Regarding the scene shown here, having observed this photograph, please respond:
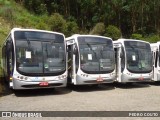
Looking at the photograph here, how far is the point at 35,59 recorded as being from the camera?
1355 centimetres

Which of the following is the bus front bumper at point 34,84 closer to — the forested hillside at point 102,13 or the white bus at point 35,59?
the white bus at point 35,59

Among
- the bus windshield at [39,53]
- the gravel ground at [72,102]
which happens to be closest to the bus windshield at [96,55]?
the bus windshield at [39,53]

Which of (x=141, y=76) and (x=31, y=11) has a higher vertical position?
(x=31, y=11)

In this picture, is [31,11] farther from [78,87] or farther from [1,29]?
[78,87]

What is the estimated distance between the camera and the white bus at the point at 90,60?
49.4 feet

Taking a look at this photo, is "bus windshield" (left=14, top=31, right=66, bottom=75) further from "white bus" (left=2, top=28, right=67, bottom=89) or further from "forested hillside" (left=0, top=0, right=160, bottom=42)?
"forested hillside" (left=0, top=0, right=160, bottom=42)

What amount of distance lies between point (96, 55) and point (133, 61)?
2.36 metres

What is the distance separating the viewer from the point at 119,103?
38.3ft

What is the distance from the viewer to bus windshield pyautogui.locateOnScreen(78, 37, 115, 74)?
49.9 feet

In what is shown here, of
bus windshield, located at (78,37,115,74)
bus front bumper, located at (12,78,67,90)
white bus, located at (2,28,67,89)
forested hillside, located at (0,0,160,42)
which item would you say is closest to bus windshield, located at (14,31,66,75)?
white bus, located at (2,28,67,89)

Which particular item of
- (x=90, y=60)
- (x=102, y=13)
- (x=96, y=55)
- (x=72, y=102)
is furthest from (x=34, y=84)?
(x=102, y=13)

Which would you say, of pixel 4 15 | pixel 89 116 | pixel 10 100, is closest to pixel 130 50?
pixel 10 100

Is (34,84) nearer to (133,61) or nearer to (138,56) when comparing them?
(133,61)

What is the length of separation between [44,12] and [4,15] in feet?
23.6
